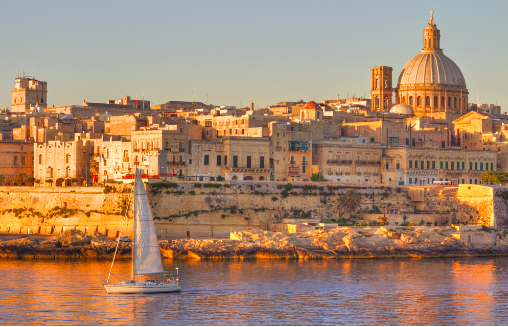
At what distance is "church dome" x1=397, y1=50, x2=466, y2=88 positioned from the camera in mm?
91250

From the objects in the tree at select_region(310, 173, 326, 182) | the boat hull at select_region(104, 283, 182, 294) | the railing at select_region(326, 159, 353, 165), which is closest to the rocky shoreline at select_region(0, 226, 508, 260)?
the tree at select_region(310, 173, 326, 182)

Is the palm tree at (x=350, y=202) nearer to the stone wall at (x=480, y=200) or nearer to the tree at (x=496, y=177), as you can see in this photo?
the stone wall at (x=480, y=200)

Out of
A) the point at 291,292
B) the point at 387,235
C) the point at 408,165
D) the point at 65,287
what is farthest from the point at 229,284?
the point at 408,165

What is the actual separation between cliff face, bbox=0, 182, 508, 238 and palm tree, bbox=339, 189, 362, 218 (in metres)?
0.33

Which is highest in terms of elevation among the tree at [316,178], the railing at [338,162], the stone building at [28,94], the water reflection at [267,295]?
the stone building at [28,94]

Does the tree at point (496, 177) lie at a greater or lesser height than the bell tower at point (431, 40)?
lesser

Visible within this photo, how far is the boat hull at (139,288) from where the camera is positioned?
120 ft

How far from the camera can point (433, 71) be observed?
3597 inches

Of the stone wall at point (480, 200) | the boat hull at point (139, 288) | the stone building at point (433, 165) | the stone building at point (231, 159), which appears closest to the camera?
the boat hull at point (139, 288)

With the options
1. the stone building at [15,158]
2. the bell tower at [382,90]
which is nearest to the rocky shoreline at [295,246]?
the stone building at [15,158]

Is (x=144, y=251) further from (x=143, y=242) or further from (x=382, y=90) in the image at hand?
(x=382, y=90)

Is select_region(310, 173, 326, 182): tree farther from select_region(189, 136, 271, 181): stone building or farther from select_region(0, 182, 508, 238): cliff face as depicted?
select_region(0, 182, 508, 238): cliff face

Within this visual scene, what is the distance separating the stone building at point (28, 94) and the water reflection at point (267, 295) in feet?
164

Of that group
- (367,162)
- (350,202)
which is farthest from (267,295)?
(367,162)
